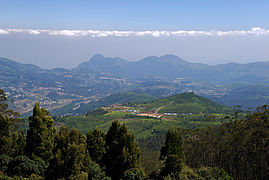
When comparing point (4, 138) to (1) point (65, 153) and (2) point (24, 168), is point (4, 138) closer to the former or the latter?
(2) point (24, 168)

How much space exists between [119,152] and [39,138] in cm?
1128

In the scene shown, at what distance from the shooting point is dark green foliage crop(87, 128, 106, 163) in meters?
36.8

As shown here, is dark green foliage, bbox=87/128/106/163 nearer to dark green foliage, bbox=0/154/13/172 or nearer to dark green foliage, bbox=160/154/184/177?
dark green foliage, bbox=160/154/184/177

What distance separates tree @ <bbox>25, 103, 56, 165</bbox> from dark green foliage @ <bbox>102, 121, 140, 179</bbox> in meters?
8.17

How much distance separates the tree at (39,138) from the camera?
3338cm

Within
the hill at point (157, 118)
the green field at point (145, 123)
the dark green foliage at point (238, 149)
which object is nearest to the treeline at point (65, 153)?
the dark green foliage at point (238, 149)

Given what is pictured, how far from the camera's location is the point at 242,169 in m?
41.7

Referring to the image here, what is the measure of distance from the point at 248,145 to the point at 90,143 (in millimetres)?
25916

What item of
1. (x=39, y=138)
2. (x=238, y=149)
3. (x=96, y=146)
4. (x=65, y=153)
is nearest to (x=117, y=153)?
(x=96, y=146)

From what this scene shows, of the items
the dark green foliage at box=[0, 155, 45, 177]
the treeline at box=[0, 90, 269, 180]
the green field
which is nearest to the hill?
the green field

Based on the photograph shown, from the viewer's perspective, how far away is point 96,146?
1457 inches

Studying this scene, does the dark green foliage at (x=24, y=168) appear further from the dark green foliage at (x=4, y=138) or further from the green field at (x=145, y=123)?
the green field at (x=145, y=123)

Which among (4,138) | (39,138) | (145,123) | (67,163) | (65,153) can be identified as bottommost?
(145,123)

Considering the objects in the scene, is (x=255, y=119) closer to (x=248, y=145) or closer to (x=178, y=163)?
(x=248, y=145)
